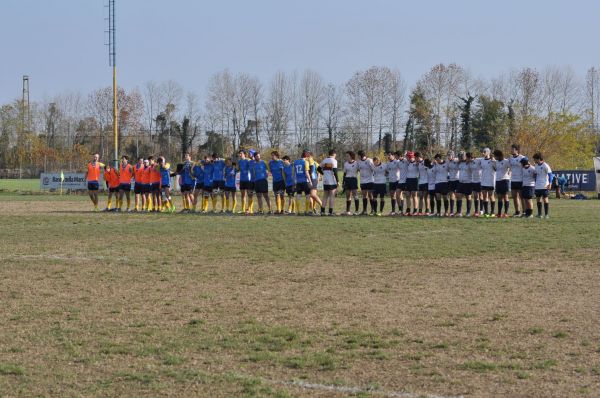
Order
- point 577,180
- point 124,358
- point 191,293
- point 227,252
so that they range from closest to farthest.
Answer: point 124,358 → point 191,293 → point 227,252 → point 577,180

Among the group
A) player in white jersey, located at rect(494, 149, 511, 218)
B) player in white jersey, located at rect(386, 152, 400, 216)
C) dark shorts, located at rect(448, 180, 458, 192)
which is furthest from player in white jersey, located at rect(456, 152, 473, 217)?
player in white jersey, located at rect(386, 152, 400, 216)

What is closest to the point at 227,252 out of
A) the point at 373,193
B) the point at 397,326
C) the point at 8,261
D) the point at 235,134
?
the point at 8,261

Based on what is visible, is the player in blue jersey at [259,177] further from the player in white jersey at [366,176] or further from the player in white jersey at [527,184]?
the player in white jersey at [527,184]

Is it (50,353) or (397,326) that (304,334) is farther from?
(50,353)

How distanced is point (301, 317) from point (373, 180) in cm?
1854

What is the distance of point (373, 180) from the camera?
27844mm

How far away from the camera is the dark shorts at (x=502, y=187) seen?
2591cm

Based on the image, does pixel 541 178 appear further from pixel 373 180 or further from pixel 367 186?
pixel 367 186

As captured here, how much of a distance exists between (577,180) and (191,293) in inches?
1561

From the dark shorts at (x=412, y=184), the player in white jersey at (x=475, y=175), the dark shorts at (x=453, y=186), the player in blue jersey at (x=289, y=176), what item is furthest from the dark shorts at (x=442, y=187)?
the player in blue jersey at (x=289, y=176)

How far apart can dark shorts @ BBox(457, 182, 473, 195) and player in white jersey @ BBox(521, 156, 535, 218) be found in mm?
1787

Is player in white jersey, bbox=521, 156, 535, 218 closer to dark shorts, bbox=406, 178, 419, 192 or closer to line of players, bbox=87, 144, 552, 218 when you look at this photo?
line of players, bbox=87, 144, 552, 218

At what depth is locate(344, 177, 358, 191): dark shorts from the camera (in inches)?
1098

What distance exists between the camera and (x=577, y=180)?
155 feet
